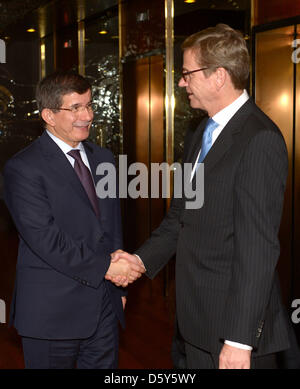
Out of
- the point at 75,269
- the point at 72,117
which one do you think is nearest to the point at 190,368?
the point at 75,269

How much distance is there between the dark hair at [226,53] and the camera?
1996 millimetres

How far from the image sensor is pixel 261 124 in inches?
72.9

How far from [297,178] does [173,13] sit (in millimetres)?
2484

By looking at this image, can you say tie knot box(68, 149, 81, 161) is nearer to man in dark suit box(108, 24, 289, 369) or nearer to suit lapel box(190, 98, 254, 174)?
man in dark suit box(108, 24, 289, 369)

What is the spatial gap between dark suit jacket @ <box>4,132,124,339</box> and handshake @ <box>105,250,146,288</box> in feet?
0.31

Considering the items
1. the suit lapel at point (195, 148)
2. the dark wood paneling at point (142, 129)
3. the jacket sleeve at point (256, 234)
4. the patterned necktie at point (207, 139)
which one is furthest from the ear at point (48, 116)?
the dark wood paneling at point (142, 129)

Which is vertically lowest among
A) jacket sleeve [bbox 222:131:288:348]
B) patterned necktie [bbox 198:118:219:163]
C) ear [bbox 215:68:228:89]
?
jacket sleeve [bbox 222:131:288:348]

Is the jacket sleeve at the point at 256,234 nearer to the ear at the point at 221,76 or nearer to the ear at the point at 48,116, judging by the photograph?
the ear at the point at 221,76

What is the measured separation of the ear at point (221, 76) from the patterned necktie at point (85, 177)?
0.83 metres

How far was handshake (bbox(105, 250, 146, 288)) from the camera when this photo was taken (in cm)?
251

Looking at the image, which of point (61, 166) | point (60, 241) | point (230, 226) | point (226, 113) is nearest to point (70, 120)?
point (61, 166)

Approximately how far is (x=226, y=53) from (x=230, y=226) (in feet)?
2.19

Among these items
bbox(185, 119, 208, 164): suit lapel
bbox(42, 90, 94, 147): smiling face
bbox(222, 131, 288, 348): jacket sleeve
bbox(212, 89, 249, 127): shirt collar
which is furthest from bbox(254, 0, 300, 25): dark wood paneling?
bbox(222, 131, 288, 348): jacket sleeve

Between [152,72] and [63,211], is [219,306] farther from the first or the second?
[152,72]
